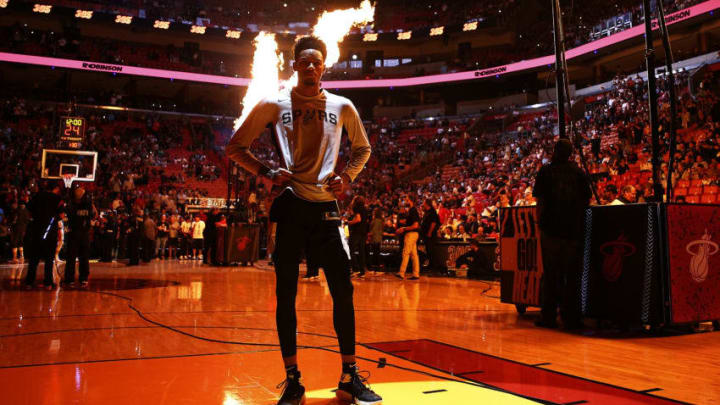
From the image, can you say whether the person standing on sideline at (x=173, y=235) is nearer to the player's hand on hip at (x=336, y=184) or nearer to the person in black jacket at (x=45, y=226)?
the person in black jacket at (x=45, y=226)

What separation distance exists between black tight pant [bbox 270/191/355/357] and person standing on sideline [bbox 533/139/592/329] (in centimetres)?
271

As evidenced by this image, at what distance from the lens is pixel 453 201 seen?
791 inches

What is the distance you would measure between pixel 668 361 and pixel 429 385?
1.75m

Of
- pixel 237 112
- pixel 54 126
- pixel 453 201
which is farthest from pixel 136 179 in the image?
pixel 453 201

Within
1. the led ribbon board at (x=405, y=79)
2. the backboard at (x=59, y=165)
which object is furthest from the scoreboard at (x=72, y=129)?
the led ribbon board at (x=405, y=79)

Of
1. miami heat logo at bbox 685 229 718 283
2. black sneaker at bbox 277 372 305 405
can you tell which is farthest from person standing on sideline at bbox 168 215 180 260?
black sneaker at bbox 277 372 305 405

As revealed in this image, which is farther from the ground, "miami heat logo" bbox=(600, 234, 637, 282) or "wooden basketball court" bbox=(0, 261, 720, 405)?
"miami heat logo" bbox=(600, 234, 637, 282)

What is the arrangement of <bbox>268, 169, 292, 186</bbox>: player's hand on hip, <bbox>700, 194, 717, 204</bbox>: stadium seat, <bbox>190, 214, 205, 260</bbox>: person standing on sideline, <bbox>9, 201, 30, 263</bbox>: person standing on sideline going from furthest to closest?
<bbox>190, 214, 205, 260</bbox>: person standing on sideline < <bbox>9, 201, 30, 263</bbox>: person standing on sideline < <bbox>700, 194, 717, 204</bbox>: stadium seat < <bbox>268, 169, 292, 186</bbox>: player's hand on hip

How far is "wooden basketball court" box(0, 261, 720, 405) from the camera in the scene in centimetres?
241

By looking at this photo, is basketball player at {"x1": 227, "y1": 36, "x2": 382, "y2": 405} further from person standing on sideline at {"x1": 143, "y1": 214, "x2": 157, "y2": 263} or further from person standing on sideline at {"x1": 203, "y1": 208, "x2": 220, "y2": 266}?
person standing on sideline at {"x1": 143, "y1": 214, "x2": 157, "y2": 263}

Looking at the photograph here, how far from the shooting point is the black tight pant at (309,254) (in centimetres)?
241

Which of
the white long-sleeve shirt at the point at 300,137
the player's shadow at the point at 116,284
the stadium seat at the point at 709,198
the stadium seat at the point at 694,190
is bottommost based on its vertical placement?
the player's shadow at the point at 116,284

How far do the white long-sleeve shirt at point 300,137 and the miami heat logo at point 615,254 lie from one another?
295cm

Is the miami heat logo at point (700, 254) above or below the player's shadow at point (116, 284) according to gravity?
above
